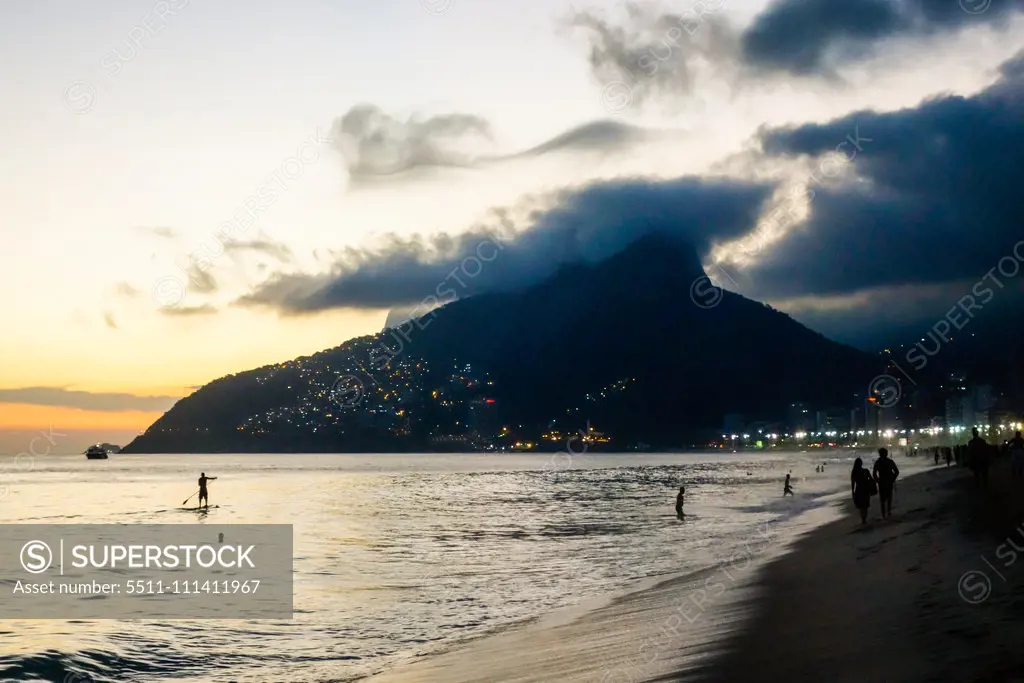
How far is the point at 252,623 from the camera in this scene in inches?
922

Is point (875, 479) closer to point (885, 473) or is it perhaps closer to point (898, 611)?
point (885, 473)

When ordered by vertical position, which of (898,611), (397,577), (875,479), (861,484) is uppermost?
(875,479)

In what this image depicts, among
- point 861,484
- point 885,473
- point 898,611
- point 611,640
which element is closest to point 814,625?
point 898,611

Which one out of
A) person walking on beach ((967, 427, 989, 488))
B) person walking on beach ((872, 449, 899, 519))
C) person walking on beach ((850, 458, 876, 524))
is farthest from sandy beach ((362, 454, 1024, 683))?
person walking on beach ((967, 427, 989, 488))

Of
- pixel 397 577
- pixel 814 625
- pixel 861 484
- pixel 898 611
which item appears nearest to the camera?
A: pixel 898 611

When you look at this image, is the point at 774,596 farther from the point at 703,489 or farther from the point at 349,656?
the point at 703,489

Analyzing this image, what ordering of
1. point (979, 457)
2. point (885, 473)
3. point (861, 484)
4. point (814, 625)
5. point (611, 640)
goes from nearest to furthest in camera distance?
point (814, 625)
point (611, 640)
point (885, 473)
point (861, 484)
point (979, 457)

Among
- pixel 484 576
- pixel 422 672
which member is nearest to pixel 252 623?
pixel 422 672

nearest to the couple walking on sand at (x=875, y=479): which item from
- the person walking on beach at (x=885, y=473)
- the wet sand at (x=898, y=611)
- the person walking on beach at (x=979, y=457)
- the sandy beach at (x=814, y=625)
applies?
the person walking on beach at (x=885, y=473)

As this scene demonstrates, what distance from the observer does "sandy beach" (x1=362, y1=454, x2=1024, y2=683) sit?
11.2 meters

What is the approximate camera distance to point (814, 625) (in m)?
15.0

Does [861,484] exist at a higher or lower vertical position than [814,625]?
higher

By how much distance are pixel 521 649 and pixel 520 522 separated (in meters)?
40.5

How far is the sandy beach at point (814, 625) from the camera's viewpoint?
11.2 m
